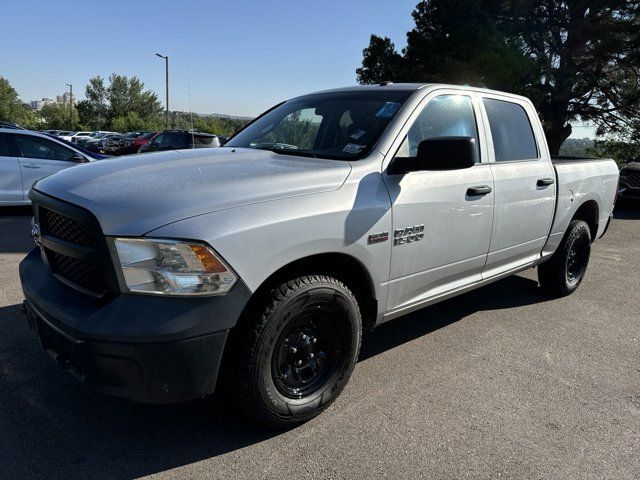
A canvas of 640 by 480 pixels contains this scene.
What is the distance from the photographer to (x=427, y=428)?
2.72m

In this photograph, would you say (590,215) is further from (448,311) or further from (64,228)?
(64,228)

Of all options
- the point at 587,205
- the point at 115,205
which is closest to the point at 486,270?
the point at 587,205

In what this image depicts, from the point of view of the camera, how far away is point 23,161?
8469 mm

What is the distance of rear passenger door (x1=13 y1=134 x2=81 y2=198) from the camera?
8.48 m

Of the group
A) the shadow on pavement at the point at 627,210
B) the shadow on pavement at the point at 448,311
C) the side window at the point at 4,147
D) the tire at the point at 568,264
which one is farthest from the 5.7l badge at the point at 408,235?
the shadow on pavement at the point at 627,210

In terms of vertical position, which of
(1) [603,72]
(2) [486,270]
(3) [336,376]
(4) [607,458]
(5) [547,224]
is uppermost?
(1) [603,72]

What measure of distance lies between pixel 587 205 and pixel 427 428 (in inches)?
139

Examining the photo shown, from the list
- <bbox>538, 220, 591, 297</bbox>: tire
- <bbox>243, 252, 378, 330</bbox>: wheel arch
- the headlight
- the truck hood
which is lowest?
<bbox>538, 220, 591, 297</bbox>: tire

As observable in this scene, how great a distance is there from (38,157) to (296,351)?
794 centimetres

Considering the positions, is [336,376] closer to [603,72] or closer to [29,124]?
[603,72]

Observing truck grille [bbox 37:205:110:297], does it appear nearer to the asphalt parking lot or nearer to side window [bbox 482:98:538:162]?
the asphalt parking lot

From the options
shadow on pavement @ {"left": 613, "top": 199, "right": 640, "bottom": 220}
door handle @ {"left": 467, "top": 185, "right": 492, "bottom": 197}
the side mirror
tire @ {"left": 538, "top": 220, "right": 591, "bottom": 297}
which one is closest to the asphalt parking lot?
tire @ {"left": 538, "top": 220, "right": 591, "bottom": 297}

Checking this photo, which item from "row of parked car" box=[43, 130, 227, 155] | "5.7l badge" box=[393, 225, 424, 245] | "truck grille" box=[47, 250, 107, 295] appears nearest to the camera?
"truck grille" box=[47, 250, 107, 295]

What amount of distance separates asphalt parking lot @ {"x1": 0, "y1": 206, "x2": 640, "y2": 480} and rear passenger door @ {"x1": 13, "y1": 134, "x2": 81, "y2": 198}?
5.27 meters
